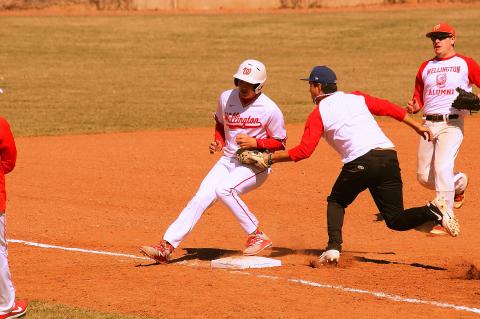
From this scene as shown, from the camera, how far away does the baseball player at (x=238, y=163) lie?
10344mm

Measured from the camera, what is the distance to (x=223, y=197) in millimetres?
10422

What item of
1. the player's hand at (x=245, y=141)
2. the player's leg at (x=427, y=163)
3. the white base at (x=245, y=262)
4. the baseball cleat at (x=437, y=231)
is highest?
the player's hand at (x=245, y=141)

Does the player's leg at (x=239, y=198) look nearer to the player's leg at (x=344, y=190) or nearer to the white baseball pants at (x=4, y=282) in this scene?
the player's leg at (x=344, y=190)

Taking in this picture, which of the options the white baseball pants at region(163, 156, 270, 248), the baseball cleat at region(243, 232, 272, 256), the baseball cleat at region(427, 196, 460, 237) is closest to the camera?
the baseball cleat at region(427, 196, 460, 237)

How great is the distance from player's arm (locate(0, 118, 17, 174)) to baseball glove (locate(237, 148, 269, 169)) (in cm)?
272

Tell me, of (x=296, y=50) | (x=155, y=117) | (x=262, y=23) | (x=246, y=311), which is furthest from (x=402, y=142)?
(x=262, y=23)

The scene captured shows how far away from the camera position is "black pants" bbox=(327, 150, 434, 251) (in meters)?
10.0

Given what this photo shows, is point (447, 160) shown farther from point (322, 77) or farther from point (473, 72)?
point (322, 77)

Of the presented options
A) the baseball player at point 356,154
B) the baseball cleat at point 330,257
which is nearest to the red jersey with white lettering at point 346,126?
the baseball player at point 356,154

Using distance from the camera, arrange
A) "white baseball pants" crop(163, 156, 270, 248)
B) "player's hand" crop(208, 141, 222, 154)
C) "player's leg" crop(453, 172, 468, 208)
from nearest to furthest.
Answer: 1. "white baseball pants" crop(163, 156, 270, 248)
2. "player's hand" crop(208, 141, 222, 154)
3. "player's leg" crop(453, 172, 468, 208)

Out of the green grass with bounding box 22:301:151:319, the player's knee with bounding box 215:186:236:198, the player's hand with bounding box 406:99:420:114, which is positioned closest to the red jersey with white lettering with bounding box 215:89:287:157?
the player's knee with bounding box 215:186:236:198

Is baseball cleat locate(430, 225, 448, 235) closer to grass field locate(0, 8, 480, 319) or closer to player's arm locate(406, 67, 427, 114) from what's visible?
player's arm locate(406, 67, 427, 114)

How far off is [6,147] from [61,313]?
4.69ft

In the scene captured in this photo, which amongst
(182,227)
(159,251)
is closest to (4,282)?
(159,251)
